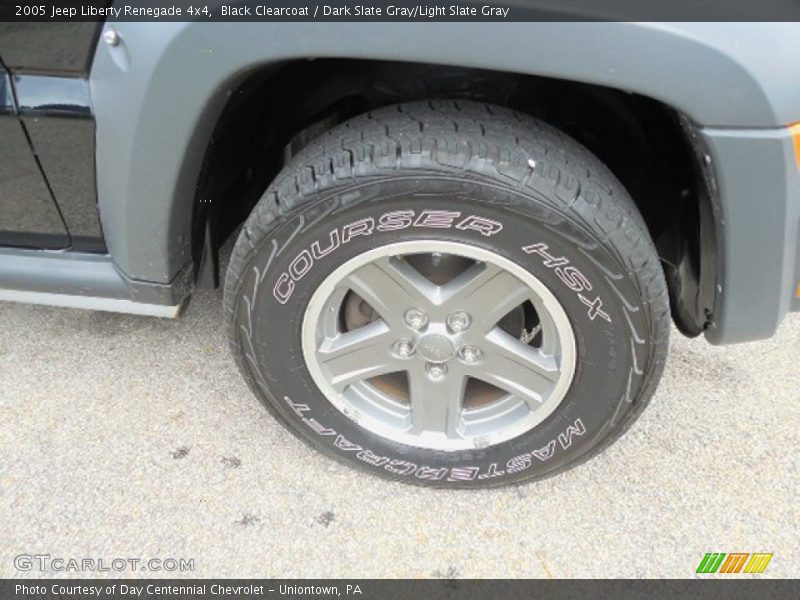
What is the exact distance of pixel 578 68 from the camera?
1312mm

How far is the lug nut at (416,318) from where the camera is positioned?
176cm

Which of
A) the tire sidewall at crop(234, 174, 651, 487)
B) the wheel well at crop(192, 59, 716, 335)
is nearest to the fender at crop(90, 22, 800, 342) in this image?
the wheel well at crop(192, 59, 716, 335)

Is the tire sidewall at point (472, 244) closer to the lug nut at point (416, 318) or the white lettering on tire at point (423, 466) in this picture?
the white lettering on tire at point (423, 466)

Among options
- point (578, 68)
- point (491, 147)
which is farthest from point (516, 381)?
point (578, 68)

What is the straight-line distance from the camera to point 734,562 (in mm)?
1829

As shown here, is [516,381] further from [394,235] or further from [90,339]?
[90,339]

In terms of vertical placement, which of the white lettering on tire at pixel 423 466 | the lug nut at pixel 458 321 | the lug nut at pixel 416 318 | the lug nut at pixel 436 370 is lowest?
the white lettering on tire at pixel 423 466

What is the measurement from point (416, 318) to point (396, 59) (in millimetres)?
642

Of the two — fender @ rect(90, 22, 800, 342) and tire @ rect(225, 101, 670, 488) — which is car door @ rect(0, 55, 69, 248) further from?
tire @ rect(225, 101, 670, 488)

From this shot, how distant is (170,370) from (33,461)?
0.47 metres
